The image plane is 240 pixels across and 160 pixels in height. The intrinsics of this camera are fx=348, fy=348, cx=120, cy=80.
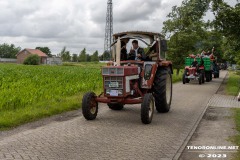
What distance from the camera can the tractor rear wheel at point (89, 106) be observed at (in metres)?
9.41

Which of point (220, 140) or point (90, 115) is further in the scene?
point (90, 115)

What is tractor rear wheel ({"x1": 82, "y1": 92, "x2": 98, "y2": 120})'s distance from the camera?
9.41 metres

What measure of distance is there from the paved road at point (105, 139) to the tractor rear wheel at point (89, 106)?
19 cm

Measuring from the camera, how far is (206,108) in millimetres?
12492

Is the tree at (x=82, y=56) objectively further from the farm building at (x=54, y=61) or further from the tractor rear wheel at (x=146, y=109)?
the tractor rear wheel at (x=146, y=109)

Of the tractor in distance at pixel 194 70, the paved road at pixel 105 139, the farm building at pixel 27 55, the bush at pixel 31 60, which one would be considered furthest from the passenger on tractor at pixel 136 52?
the farm building at pixel 27 55

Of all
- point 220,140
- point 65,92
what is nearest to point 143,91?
point 220,140

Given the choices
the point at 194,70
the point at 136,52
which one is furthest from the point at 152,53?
the point at 194,70

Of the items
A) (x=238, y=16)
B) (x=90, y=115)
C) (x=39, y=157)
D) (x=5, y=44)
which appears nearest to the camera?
(x=39, y=157)

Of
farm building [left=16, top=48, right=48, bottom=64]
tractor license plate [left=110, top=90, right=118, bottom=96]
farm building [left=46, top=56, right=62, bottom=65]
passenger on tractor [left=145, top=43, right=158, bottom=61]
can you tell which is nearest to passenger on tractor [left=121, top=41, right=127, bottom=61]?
passenger on tractor [left=145, top=43, right=158, bottom=61]

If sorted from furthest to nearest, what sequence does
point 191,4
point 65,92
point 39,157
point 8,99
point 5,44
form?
point 5,44 < point 191,4 < point 65,92 < point 8,99 < point 39,157

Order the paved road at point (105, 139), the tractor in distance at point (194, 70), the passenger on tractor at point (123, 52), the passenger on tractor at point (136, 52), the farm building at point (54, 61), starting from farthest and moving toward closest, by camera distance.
Result: the farm building at point (54, 61) → the tractor in distance at point (194, 70) → the passenger on tractor at point (123, 52) → the passenger on tractor at point (136, 52) → the paved road at point (105, 139)

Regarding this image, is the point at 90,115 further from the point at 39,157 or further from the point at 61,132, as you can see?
the point at 39,157

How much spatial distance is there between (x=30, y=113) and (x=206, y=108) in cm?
622
